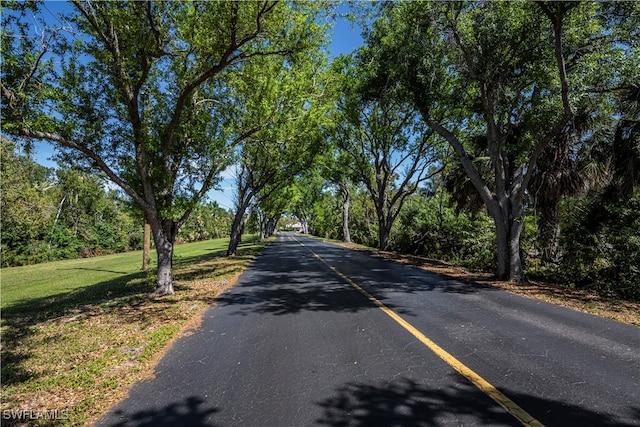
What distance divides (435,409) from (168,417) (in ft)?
8.41

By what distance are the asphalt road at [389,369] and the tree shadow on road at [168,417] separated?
2 cm

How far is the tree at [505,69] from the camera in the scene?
29.5 feet

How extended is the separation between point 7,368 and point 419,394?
5.61 m

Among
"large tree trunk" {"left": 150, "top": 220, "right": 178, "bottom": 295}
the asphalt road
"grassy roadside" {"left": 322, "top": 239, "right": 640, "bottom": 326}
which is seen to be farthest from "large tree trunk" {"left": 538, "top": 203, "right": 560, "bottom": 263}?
"large tree trunk" {"left": 150, "top": 220, "right": 178, "bottom": 295}

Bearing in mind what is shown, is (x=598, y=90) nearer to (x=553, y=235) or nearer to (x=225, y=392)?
(x=553, y=235)

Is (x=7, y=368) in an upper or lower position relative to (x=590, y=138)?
lower

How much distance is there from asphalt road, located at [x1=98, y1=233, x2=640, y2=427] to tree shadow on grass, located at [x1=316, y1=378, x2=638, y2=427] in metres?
0.01

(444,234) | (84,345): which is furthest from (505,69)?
(84,345)

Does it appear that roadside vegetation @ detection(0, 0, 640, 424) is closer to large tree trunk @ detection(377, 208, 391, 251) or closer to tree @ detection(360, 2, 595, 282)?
tree @ detection(360, 2, 595, 282)

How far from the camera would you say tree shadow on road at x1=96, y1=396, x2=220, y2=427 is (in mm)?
3059

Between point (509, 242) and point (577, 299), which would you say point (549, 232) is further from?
point (577, 299)

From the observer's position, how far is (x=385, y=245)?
2347 cm

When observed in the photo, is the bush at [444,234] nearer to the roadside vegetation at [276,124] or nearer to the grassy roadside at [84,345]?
the roadside vegetation at [276,124]

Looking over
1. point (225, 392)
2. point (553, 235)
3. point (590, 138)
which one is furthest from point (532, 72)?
point (225, 392)
